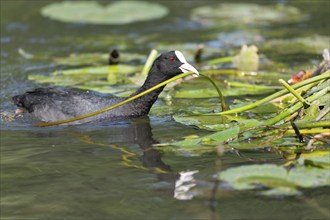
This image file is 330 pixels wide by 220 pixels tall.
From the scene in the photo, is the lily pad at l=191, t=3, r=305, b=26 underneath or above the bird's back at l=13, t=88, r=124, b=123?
above

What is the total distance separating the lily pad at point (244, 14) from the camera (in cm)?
1295

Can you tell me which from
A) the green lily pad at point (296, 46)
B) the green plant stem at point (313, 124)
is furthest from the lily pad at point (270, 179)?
the green lily pad at point (296, 46)

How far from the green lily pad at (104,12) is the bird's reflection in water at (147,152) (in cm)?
569

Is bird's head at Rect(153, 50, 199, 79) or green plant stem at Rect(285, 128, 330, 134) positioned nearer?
green plant stem at Rect(285, 128, 330, 134)

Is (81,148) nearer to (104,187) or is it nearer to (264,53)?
(104,187)

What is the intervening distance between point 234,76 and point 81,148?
3372mm

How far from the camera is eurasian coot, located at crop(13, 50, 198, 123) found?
23.5ft

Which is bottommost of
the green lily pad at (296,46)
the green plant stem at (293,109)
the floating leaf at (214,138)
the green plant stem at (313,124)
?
the floating leaf at (214,138)

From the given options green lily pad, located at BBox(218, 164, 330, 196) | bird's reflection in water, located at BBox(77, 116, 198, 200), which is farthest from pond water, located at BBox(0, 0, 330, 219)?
green lily pad, located at BBox(218, 164, 330, 196)

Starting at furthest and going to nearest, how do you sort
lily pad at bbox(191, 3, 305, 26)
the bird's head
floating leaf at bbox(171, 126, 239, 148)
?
1. lily pad at bbox(191, 3, 305, 26)
2. the bird's head
3. floating leaf at bbox(171, 126, 239, 148)

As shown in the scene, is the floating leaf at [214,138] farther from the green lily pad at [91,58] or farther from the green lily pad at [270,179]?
the green lily pad at [91,58]

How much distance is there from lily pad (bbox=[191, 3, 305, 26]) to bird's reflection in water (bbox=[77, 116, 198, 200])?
6.01 meters

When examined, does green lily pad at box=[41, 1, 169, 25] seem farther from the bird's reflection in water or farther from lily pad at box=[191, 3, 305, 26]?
the bird's reflection in water

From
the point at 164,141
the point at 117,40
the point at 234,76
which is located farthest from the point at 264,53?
the point at 164,141
